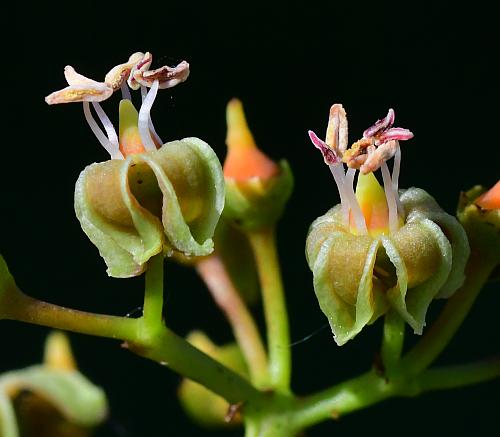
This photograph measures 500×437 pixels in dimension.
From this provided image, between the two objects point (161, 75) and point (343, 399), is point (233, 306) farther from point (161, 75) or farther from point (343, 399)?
point (161, 75)

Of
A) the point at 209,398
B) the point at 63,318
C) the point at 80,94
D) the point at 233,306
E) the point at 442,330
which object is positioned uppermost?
the point at 80,94

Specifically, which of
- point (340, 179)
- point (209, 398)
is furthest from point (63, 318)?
point (209, 398)

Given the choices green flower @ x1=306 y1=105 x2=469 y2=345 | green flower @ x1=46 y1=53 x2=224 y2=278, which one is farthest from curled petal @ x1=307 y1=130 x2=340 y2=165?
green flower @ x1=46 y1=53 x2=224 y2=278

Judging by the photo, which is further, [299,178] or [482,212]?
[299,178]

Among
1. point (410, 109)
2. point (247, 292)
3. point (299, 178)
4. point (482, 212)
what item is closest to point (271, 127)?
point (299, 178)

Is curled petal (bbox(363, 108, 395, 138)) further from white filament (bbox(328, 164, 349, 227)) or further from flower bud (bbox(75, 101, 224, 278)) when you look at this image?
flower bud (bbox(75, 101, 224, 278))

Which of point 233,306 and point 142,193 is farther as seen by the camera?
point 233,306

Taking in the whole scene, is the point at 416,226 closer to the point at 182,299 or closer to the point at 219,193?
the point at 219,193
